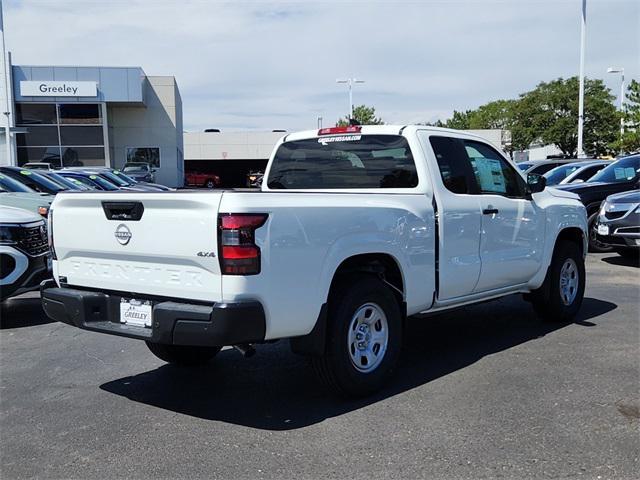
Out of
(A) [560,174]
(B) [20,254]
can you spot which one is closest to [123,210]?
(B) [20,254]

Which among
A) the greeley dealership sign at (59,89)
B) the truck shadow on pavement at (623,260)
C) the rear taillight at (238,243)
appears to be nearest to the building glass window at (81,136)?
the greeley dealership sign at (59,89)

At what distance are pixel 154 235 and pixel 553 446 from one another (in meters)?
2.73

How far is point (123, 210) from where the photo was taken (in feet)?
13.7

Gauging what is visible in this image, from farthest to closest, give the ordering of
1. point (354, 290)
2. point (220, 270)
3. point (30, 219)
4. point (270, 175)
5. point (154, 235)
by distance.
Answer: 1. point (30, 219)
2. point (270, 175)
3. point (354, 290)
4. point (154, 235)
5. point (220, 270)

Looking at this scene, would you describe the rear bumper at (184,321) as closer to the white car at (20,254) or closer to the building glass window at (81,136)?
the white car at (20,254)

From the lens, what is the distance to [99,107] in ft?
117

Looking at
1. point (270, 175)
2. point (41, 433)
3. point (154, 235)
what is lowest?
point (41, 433)

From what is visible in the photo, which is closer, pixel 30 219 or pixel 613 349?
pixel 613 349

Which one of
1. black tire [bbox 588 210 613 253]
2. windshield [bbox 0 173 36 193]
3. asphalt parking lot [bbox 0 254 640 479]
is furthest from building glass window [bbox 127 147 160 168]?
asphalt parking lot [bbox 0 254 640 479]

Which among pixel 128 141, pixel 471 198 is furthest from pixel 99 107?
pixel 471 198

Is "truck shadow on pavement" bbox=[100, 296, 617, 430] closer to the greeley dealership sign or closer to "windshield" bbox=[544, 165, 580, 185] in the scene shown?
"windshield" bbox=[544, 165, 580, 185]

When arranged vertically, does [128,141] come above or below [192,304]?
above

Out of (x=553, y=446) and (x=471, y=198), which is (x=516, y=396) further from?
(x=471, y=198)

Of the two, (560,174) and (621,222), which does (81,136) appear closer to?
(560,174)
